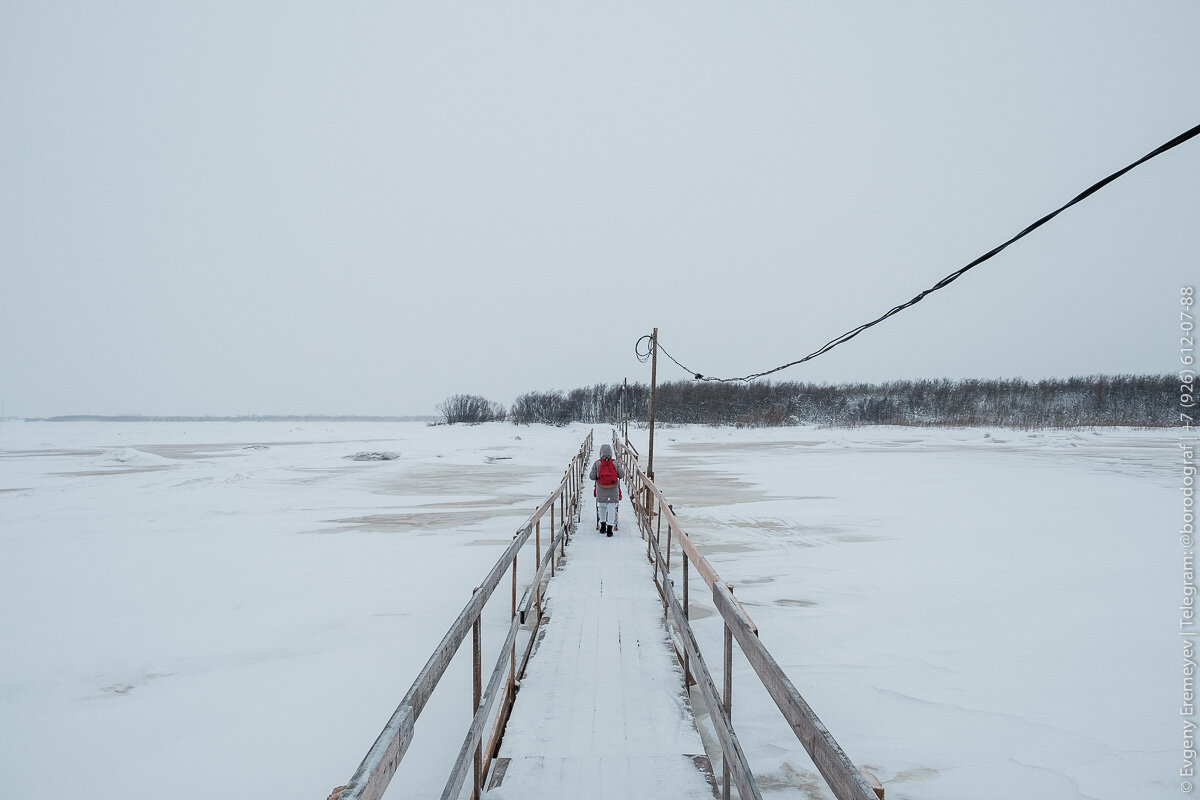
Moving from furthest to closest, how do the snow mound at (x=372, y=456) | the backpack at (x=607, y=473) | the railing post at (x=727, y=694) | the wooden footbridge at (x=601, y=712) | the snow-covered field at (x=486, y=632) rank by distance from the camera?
the snow mound at (x=372, y=456), the backpack at (x=607, y=473), the snow-covered field at (x=486, y=632), the railing post at (x=727, y=694), the wooden footbridge at (x=601, y=712)

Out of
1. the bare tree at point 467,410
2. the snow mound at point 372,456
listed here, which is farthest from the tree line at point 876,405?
the snow mound at point 372,456

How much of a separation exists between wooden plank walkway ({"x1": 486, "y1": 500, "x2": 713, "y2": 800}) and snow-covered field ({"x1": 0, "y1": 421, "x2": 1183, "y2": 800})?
616 millimetres

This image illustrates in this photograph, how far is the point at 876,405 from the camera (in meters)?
83.7

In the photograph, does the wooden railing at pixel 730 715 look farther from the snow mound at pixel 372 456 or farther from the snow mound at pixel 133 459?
the snow mound at pixel 133 459

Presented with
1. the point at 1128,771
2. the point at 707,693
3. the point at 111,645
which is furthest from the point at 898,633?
the point at 111,645

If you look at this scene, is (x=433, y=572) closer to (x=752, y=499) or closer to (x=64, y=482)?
(x=752, y=499)

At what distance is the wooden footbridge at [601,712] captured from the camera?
5.13 feet

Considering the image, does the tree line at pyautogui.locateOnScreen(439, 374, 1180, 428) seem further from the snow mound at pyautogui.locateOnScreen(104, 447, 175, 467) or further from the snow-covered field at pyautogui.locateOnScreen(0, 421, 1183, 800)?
the snow-covered field at pyautogui.locateOnScreen(0, 421, 1183, 800)

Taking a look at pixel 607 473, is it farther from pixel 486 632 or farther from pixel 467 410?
pixel 467 410

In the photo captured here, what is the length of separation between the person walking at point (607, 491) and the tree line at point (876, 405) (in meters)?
58.1

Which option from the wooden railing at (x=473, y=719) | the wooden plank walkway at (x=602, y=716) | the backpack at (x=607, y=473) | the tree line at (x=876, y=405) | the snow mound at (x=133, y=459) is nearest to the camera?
the wooden railing at (x=473, y=719)

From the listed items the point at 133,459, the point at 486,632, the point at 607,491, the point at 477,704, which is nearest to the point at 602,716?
the point at 477,704

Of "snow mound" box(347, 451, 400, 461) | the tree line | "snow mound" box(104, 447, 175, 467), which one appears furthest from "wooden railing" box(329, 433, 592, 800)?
the tree line

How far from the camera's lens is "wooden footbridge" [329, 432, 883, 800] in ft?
5.13
